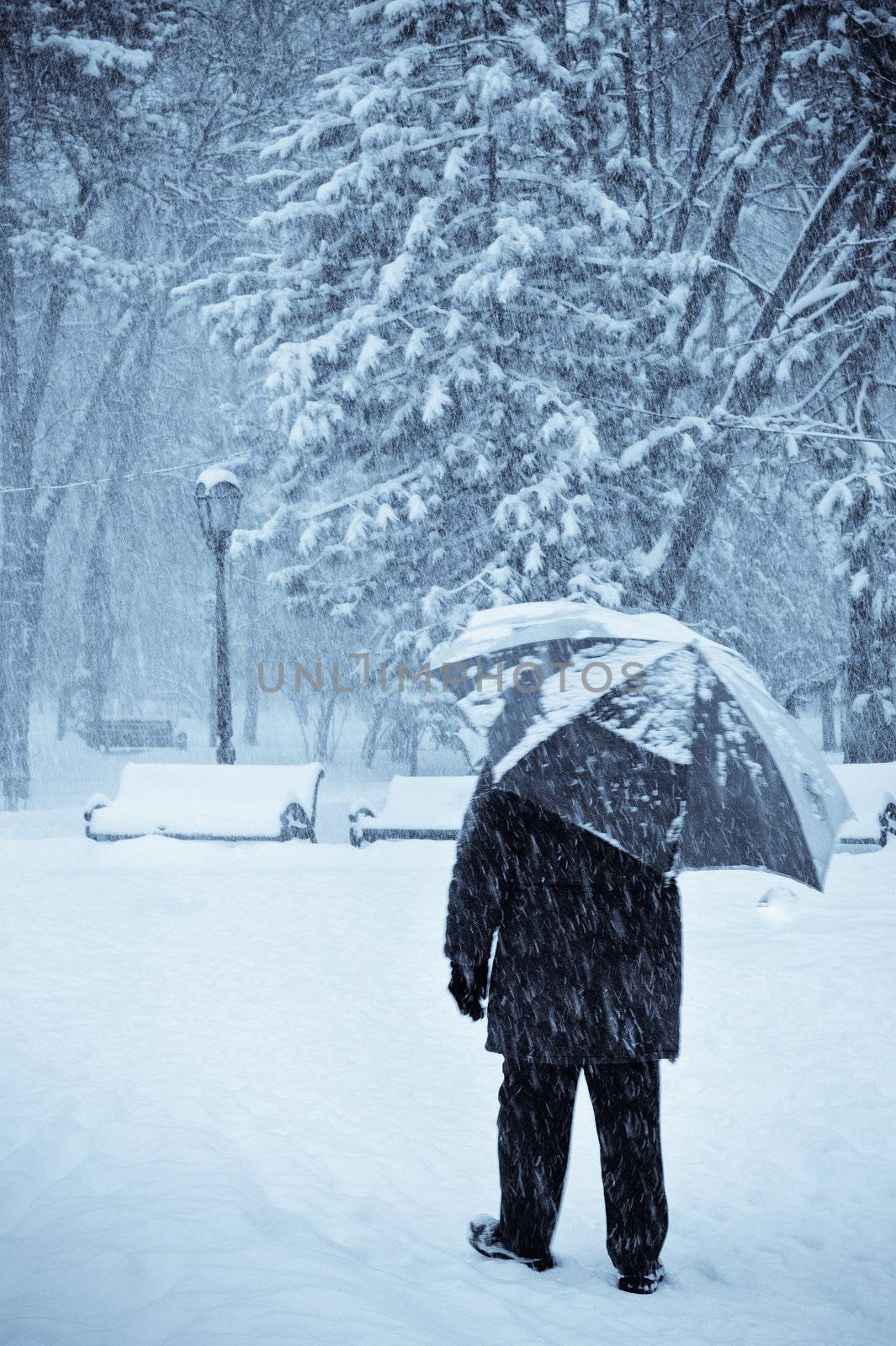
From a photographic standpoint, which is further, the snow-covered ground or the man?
the man

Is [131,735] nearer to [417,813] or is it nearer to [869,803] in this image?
[417,813]

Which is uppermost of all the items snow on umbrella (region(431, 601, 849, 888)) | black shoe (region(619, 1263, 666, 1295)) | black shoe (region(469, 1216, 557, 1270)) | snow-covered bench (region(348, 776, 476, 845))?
snow on umbrella (region(431, 601, 849, 888))

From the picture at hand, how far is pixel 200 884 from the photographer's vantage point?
9102mm

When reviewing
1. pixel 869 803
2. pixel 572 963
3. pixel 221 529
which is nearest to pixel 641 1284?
pixel 572 963

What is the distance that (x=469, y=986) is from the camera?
10.1ft

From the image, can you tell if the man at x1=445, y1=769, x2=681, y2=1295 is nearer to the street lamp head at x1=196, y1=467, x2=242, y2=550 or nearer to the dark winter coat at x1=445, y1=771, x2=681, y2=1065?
the dark winter coat at x1=445, y1=771, x2=681, y2=1065

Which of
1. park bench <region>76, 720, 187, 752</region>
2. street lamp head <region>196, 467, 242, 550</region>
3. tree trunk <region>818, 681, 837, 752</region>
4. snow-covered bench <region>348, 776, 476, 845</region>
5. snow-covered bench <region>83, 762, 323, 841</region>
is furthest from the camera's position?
tree trunk <region>818, 681, 837, 752</region>

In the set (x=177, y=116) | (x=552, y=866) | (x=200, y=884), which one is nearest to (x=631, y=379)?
(x=200, y=884)

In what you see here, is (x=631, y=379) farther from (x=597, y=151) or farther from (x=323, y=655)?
(x=323, y=655)

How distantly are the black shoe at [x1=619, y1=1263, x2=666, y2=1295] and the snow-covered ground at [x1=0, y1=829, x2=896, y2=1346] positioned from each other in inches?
2.5

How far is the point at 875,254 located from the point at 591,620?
12.0 meters

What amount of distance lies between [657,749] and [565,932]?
0.59 metres

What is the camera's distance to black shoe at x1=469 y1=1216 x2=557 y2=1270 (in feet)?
10.6

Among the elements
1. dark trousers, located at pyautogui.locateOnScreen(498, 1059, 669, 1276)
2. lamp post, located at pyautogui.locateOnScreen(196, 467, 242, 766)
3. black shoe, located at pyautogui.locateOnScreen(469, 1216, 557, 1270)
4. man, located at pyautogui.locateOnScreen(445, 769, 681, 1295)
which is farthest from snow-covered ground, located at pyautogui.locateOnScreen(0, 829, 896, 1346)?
lamp post, located at pyautogui.locateOnScreen(196, 467, 242, 766)
